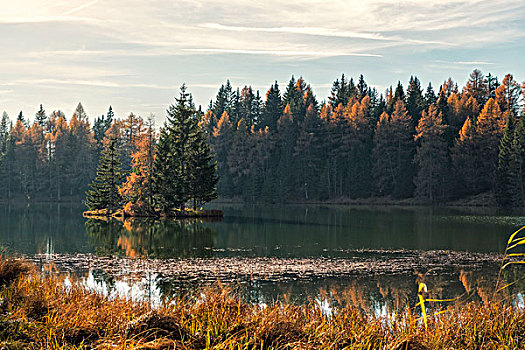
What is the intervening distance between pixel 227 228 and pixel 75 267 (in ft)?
65.9

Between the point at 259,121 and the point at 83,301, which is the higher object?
the point at 259,121

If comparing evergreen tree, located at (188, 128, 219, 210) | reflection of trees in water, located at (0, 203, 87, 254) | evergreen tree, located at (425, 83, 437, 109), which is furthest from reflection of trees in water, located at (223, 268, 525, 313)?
evergreen tree, located at (425, 83, 437, 109)

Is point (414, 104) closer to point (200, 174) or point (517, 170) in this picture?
point (517, 170)

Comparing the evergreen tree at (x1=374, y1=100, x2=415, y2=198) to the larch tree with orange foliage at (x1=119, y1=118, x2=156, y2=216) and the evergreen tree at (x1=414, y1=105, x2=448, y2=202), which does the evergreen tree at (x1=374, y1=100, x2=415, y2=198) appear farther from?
the larch tree with orange foliage at (x1=119, y1=118, x2=156, y2=216)

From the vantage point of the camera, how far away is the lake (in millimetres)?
16473

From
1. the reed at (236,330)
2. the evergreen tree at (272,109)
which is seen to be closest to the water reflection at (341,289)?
the reed at (236,330)

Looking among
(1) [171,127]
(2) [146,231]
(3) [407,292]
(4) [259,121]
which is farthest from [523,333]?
(4) [259,121]

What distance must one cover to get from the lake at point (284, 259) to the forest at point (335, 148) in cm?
2194

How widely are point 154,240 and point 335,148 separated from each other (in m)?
68.5

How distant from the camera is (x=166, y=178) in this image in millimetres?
52938

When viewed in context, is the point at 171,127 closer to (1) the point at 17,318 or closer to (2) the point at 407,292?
(2) the point at 407,292

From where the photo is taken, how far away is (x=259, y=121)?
116625mm

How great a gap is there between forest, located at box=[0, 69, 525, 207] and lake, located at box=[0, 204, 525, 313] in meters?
21.9

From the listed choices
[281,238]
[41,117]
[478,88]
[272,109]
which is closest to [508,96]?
[478,88]
